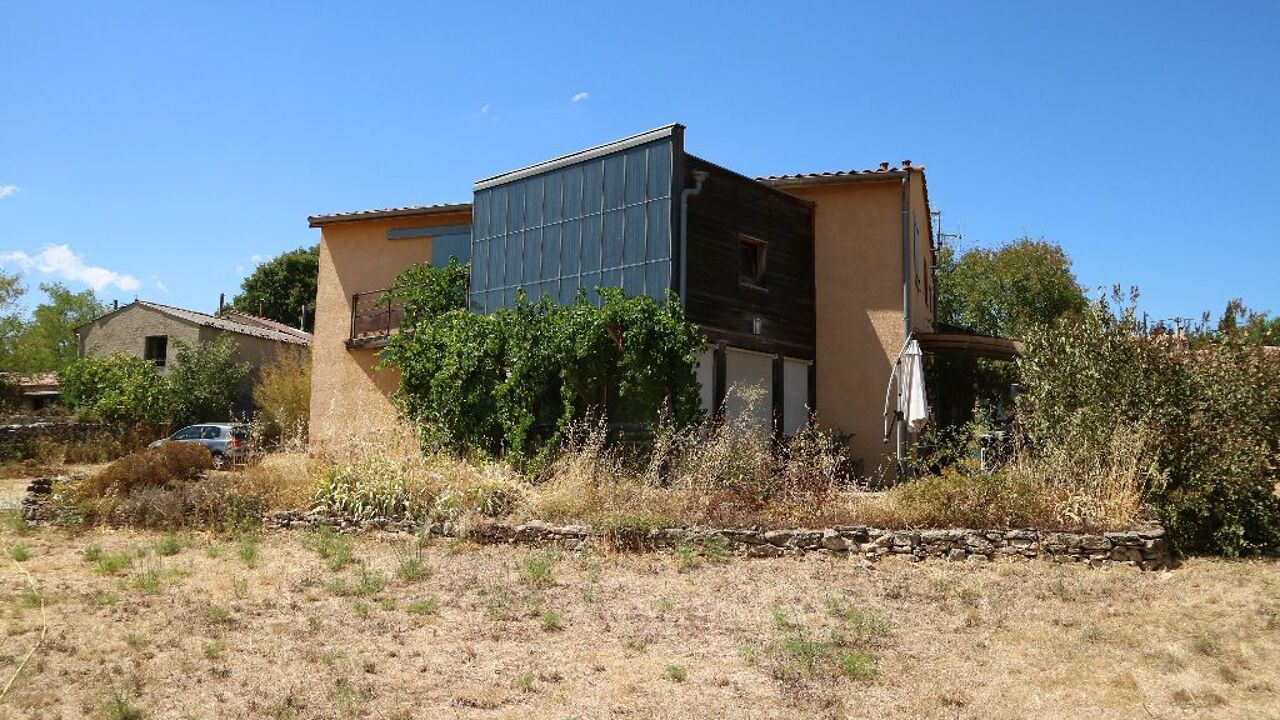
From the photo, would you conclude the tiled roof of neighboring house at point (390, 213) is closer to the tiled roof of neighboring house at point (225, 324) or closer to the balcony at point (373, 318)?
the balcony at point (373, 318)

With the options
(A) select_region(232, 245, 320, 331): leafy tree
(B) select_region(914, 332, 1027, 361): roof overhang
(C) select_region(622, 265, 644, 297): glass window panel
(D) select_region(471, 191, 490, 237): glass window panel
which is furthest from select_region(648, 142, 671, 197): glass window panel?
(A) select_region(232, 245, 320, 331): leafy tree

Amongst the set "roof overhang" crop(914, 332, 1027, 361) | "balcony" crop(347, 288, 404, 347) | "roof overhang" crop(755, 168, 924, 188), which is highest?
"roof overhang" crop(755, 168, 924, 188)

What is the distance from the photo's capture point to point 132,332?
106 feet

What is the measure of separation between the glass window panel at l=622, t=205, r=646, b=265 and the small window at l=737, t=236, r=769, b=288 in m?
2.01

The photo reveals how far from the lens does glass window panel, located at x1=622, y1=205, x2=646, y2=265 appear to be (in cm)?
1439

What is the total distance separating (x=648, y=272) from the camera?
14203 mm

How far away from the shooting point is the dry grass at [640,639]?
→ 5.38 m

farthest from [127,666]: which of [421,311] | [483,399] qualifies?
[421,311]

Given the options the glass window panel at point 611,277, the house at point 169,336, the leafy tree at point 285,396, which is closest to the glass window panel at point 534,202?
the glass window panel at point 611,277

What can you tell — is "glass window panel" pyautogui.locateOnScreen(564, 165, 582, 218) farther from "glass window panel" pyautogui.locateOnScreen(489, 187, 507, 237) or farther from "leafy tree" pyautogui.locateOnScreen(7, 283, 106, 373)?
"leafy tree" pyautogui.locateOnScreen(7, 283, 106, 373)

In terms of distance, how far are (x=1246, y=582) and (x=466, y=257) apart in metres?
14.4

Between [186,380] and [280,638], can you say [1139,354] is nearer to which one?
[280,638]

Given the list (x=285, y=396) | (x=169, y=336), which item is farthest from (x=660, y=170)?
(x=169, y=336)

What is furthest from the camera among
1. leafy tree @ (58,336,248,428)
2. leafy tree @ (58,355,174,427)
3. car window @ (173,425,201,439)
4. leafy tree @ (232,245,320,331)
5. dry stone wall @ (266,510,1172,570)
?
leafy tree @ (232,245,320,331)
